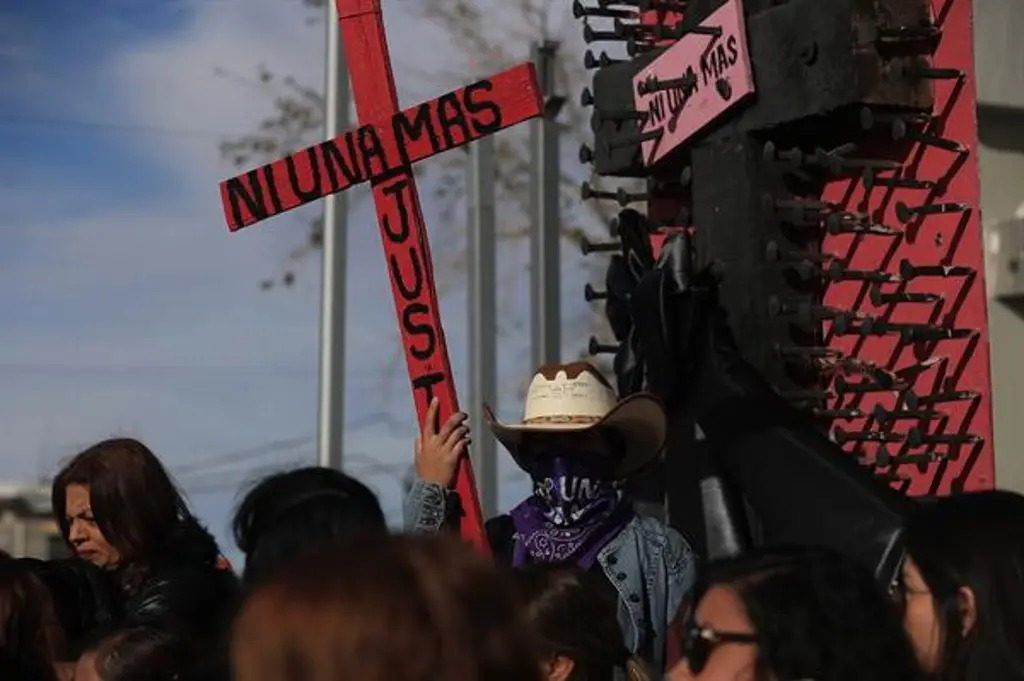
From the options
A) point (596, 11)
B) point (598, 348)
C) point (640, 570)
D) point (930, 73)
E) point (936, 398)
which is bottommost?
point (640, 570)

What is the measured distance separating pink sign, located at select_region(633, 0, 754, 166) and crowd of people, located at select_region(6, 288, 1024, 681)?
54 centimetres

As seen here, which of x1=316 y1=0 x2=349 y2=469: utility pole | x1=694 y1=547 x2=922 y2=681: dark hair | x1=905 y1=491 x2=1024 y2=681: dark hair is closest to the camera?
x1=694 y1=547 x2=922 y2=681: dark hair

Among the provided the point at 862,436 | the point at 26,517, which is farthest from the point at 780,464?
the point at 26,517

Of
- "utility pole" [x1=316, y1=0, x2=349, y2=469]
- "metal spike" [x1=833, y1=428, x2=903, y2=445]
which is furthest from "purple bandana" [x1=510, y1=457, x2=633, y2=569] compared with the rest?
"utility pole" [x1=316, y1=0, x2=349, y2=469]

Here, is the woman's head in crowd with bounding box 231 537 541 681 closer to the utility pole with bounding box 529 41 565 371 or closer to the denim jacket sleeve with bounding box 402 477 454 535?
the denim jacket sleeve with bounding box 402 477 454 535

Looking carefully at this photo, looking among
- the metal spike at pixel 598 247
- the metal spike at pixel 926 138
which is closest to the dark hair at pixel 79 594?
the metal spike at pixel 598 247

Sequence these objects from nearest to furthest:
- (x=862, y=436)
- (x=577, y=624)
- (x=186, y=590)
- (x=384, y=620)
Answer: (x=384, y=620)
(x=577, y=624)
(x=186, y=590)
(x=862, y=436)

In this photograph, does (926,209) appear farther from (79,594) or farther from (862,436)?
(79,594)

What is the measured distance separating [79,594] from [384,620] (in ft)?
6.53

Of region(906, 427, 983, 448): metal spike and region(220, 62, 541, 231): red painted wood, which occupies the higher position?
region(220, 62, 541, 231): red painted wood

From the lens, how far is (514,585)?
1.38 meters

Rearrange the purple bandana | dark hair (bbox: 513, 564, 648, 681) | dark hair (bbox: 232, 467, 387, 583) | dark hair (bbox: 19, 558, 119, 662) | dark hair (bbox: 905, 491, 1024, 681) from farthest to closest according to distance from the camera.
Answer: the purple bandana
dark hair (bbox: 19, 558, 119, 662)
dark hair (bbox: 232, 467, 387, 583)
dark hair (bbox: 513, 564, 648, 681)
dark hair (bbox: 905, 491, 1024, 681)

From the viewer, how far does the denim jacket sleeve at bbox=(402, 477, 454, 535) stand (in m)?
3.05

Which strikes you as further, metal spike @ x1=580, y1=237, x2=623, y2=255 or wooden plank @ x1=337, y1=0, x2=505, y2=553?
metal spike @ x1=580, y1=237, x2=623, y2=255
